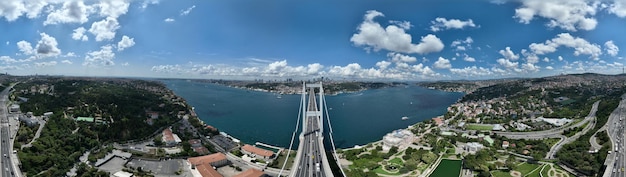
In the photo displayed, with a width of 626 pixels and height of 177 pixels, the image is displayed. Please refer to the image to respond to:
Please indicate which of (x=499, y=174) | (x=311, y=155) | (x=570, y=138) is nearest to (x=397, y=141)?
(x=499, y=174)

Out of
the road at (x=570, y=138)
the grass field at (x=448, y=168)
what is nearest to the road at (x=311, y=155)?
the grass field at (x=448, y=168)

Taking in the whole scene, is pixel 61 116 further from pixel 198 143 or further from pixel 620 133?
pixel 620 133

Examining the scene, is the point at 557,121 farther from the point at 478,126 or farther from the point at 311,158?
the point at 311,158

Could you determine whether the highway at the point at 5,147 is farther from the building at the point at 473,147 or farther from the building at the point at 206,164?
the building at the point at 473,147

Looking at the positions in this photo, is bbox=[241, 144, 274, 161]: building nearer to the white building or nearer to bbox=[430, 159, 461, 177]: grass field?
bbox=[430, 159, 461, 177]: grass field

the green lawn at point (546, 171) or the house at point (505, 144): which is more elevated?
the house at point (505, 144)

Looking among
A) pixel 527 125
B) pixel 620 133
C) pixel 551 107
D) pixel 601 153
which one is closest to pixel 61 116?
pixel 601 153
